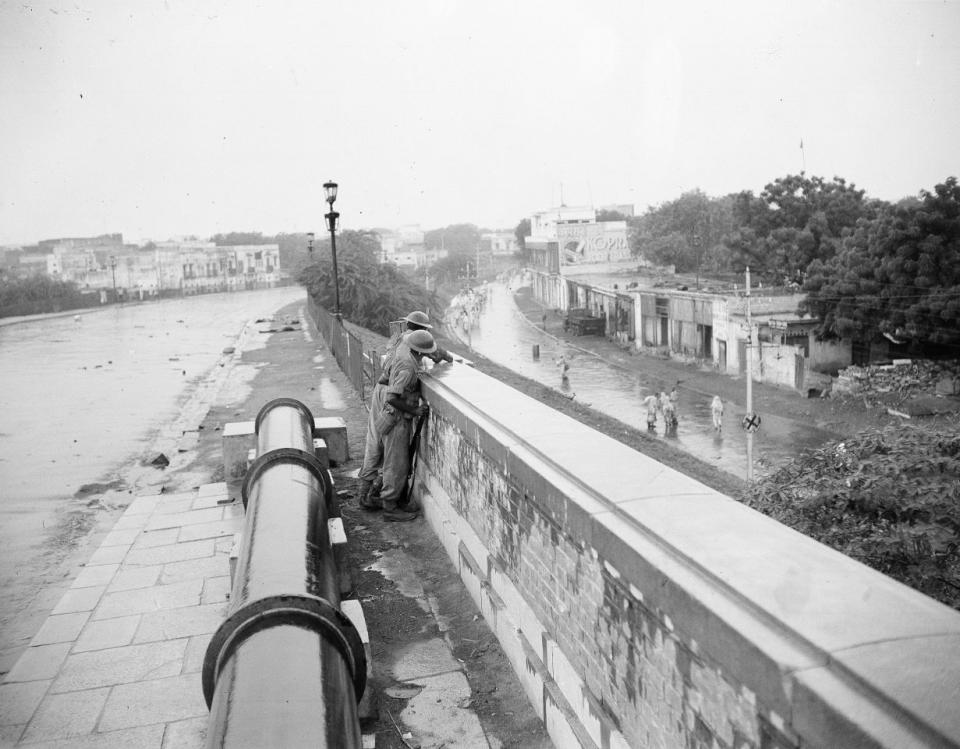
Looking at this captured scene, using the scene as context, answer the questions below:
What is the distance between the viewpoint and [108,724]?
4125 millimetres

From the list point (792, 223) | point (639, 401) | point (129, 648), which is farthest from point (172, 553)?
point (792, 223)

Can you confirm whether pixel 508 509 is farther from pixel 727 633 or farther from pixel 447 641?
pixel 727 633

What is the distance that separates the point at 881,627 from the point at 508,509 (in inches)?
95.7

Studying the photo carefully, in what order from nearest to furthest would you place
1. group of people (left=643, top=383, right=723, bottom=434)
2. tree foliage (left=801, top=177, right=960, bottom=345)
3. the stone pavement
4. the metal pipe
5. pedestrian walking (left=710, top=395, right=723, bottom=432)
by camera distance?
the metal pipe → the stone pavement → tree foliage (left=801, top=177, right=960, bottom=345) → pedestrian walking (left=710, top=395, right=723, bottom=432) → group of people (left=643, top=383, right=723, bottom=434)

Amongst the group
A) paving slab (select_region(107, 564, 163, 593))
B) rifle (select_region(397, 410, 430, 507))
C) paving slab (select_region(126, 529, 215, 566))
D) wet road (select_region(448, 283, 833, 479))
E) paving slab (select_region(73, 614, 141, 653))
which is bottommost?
wet road (select_region(448, 283, 833, 479))

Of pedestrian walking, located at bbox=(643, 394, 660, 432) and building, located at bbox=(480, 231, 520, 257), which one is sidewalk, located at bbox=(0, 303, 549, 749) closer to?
pedestrian walking, located at bbox=(643, 394, 660, 432)

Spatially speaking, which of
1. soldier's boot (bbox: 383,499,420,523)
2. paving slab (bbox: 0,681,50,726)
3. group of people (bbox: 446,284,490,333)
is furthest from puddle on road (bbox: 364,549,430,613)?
group of people (bbox: 446,284,490,333)

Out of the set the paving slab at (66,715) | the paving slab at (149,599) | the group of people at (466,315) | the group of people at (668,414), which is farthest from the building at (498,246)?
the paving slab at (66,715)

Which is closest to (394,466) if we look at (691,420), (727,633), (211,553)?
(211,553)

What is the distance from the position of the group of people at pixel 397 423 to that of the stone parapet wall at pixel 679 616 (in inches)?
66.0

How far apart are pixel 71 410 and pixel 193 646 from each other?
16.6 m

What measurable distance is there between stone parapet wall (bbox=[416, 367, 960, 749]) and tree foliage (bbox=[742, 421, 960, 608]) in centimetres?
132

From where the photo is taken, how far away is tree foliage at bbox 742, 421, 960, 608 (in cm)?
388

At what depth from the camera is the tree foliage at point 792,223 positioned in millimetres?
36156
